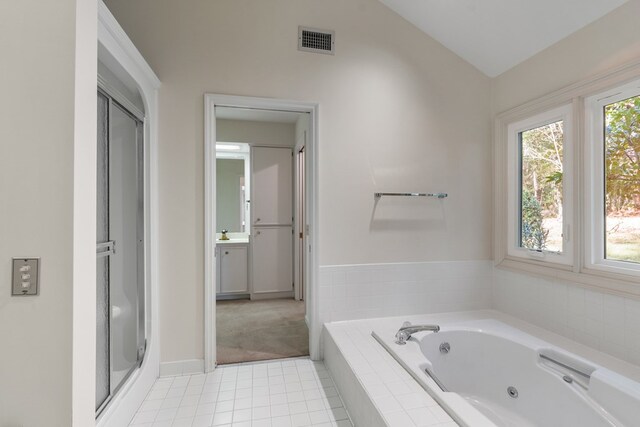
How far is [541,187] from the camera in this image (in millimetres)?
2289


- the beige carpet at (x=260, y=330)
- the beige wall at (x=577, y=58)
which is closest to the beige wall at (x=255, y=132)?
the beige carpet at (x=260, y=330)

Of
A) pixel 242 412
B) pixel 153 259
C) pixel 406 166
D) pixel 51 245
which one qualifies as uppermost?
pixel 406 166

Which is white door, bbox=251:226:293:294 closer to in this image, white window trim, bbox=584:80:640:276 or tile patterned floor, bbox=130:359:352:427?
tile patterned floor, bbox=130:359:352:427

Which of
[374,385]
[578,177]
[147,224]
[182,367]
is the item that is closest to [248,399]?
[182,367]

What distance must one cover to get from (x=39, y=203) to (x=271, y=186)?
3261 mm

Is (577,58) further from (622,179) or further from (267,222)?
(267,222)

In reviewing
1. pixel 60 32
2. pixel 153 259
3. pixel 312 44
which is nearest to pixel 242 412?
pixel 153 259

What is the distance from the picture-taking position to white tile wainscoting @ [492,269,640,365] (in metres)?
1.69

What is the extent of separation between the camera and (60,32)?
0.96 metres

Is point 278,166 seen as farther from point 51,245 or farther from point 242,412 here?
point 51,245

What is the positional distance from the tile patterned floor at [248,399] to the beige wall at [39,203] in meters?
0.90

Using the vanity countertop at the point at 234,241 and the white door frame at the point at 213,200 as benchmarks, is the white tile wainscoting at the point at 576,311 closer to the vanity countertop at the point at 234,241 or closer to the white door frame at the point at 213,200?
the white door frame at the point at 213,200

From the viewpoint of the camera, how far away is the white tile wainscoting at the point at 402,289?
7.79 feet

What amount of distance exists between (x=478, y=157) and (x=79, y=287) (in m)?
2.80
